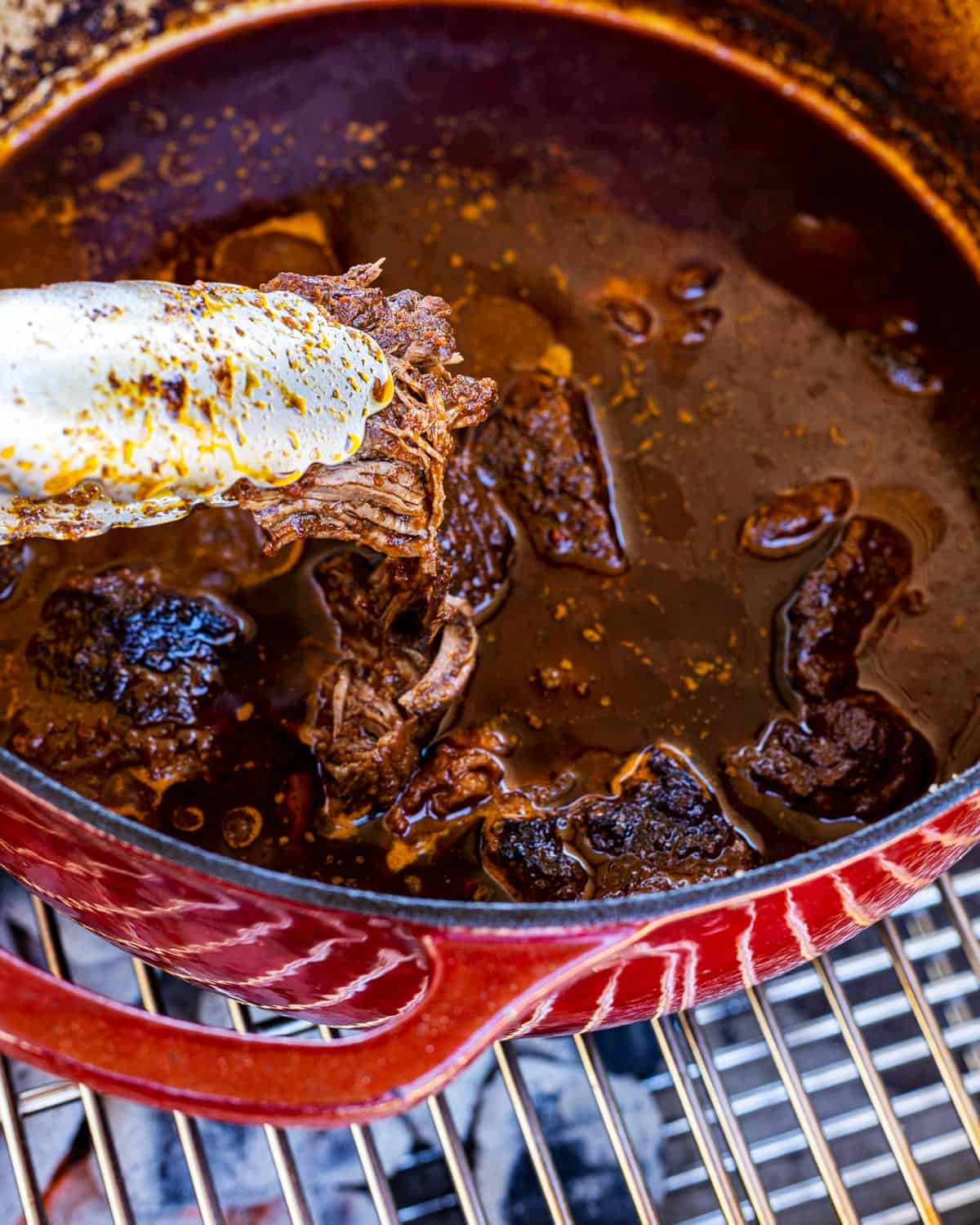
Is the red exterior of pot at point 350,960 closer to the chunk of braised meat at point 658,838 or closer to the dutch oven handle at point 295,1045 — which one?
the dutch oven handle at point 295,1045

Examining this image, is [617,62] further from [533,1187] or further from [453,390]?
[533,1187]

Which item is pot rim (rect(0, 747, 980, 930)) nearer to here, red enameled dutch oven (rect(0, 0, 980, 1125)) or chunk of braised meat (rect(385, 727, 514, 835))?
red enameled dutch oven (rect(0, 0, 980, 1125))

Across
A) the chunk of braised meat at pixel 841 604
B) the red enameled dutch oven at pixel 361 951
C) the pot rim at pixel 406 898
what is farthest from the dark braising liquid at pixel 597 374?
the pot rim at pixel 406 898

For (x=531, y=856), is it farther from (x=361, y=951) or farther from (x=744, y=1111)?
(x=744, y=1111)

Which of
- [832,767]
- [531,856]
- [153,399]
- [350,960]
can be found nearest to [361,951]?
[350,960]

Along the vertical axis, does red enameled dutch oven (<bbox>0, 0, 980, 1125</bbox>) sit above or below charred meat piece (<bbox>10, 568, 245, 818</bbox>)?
below

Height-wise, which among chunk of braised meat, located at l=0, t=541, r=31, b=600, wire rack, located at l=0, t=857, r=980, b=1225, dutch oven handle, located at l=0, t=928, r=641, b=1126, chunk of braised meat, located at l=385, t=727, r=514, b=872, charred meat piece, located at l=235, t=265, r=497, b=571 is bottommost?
wire rack, located at l=0, t=857, r=980, b=1225

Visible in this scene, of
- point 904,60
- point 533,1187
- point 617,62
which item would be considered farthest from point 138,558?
point 904,60

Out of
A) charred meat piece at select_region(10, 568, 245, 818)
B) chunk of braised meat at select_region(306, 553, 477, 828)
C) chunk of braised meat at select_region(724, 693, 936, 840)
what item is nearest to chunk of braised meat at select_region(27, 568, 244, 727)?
charred meat piece at select_region(10, 568, 245, 818)
